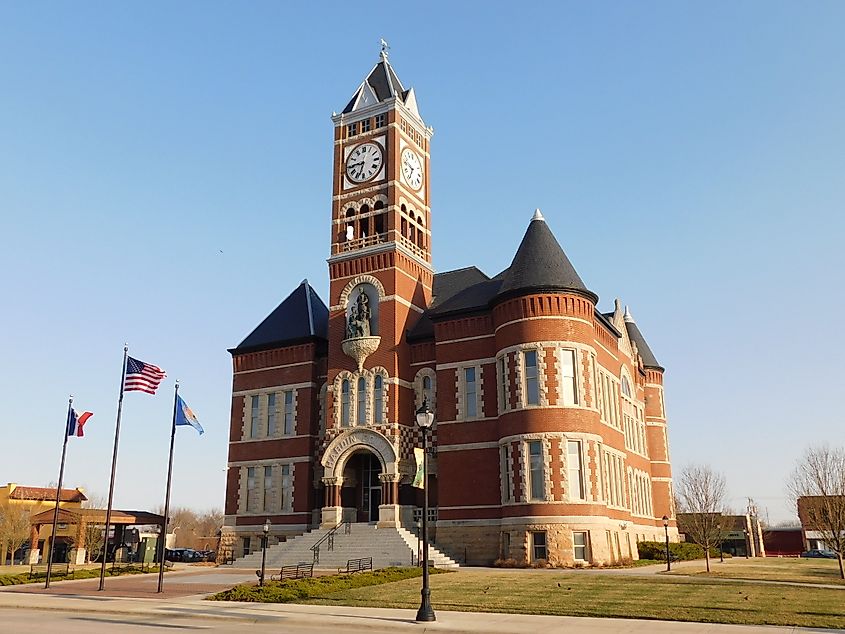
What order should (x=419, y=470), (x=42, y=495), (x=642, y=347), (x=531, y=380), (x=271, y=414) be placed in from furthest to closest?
(x=42, y=495) < (x=642, y=347) < (x=271, y=414) < (x=531, y=380) < (x=419, y=470)

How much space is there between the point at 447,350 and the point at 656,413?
24.5 m

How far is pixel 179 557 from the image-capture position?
2576 inches

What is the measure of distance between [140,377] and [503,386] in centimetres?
1860

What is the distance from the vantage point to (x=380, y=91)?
52656mm

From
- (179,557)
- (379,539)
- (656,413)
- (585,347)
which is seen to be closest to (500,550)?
(379,539)

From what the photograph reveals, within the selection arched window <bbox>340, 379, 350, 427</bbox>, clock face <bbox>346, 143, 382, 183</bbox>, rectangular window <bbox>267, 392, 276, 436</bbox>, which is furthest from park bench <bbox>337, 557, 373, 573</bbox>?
clock face <bbox>346, 143, 382, 183</bbox>

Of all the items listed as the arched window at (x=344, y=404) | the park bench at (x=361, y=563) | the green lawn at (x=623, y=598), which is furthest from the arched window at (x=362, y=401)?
the green lawn at (x=623, y=598)

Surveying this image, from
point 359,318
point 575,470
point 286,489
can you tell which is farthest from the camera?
point 286,489

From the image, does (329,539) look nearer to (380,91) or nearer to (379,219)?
(379,219)

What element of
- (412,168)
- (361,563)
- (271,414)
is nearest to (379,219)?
(412,168)

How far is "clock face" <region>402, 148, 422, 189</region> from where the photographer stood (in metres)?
50.8

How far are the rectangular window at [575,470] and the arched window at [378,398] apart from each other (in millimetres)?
11563

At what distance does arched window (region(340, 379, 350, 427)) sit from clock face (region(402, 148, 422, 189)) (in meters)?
14.6

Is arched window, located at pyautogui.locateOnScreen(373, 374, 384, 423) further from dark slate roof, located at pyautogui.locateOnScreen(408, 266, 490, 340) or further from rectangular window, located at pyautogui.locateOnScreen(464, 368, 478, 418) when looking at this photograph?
rectangular window, located at pyautogui.locateOnScreen(464, 368, 478, 418)
